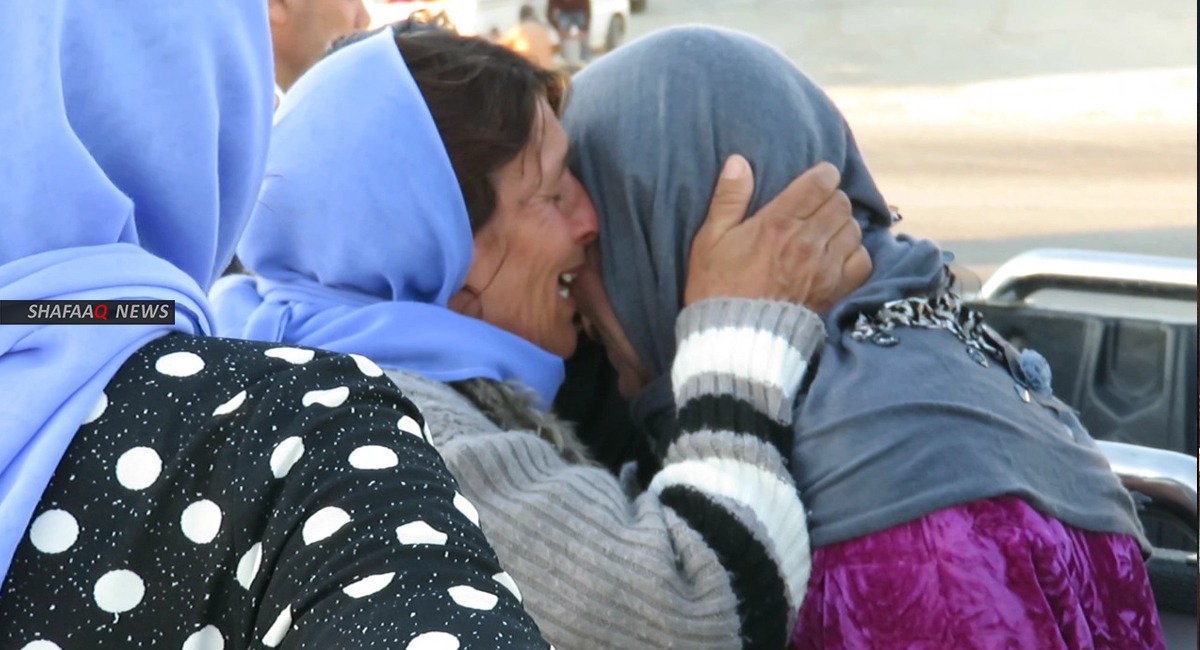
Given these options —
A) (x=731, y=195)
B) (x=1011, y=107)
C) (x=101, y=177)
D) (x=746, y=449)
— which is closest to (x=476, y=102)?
(x=731, y=195)

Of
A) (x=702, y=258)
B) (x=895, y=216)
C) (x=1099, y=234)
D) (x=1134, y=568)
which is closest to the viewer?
(x=1134, y=568)

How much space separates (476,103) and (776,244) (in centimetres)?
44

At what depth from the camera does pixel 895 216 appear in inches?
90.0

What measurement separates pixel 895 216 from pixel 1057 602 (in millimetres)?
672

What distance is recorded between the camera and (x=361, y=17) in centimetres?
374

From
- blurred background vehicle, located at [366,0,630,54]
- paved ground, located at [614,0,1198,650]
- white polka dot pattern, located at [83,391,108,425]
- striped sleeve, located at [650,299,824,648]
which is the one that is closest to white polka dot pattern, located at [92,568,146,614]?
white polka dot pattern, located at [83,391,108,425]

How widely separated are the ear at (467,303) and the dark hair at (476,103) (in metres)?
0.11

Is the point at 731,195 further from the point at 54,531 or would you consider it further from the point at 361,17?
the point at 361,17

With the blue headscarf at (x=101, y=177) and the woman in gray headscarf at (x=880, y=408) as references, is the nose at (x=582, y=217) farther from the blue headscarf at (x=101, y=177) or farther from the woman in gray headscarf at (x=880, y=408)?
the blue headscarf at (x=101, y=177)

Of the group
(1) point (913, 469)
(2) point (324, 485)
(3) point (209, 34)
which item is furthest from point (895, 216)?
(2) point (324, 485)

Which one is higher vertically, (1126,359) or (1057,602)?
(1057,602)

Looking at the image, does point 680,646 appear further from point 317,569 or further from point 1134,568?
point 317,569

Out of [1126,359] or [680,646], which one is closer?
[680,646]

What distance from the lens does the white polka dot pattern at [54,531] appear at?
1.03 meters
